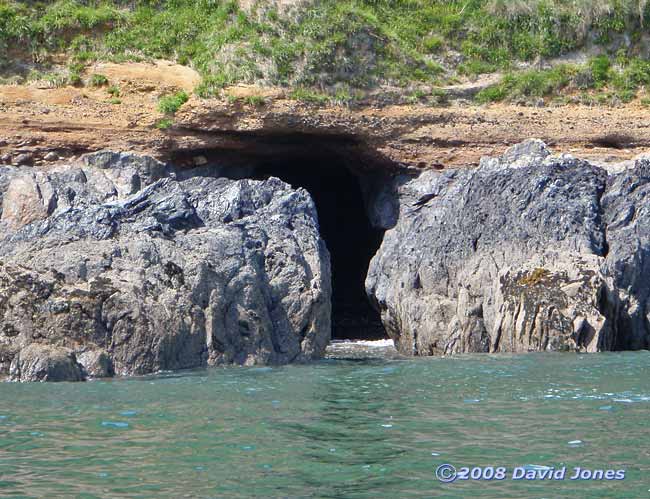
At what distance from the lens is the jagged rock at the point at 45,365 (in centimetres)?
1625

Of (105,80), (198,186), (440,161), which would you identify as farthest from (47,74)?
(440,161)

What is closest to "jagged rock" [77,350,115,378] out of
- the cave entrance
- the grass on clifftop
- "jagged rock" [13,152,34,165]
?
"jagged rock" [13,152,34,165]

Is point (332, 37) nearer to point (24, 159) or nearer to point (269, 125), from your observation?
point (269, 125)

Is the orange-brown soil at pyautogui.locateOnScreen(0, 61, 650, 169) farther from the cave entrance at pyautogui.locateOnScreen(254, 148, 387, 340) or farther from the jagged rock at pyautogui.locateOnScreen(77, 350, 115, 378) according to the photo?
the jagged rock at pyautogui.locateOnScreen(77, 350, 115, 378)

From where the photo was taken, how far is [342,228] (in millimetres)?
33500

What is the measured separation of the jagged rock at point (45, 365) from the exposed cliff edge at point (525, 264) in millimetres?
8154

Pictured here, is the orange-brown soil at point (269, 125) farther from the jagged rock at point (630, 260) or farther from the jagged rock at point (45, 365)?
the jagged rock at point (45, 365)

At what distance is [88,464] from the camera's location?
31.7 feet

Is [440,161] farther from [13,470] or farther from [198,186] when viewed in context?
[13,470]

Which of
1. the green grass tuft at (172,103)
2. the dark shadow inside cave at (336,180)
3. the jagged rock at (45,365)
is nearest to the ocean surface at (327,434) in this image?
the jagged rock at (45,365)

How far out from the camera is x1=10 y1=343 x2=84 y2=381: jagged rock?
16250 millimetres

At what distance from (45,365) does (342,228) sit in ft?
59.6

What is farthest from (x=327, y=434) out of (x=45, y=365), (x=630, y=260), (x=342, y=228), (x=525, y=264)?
(x=342, y=228)

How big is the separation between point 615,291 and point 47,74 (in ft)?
53.5
